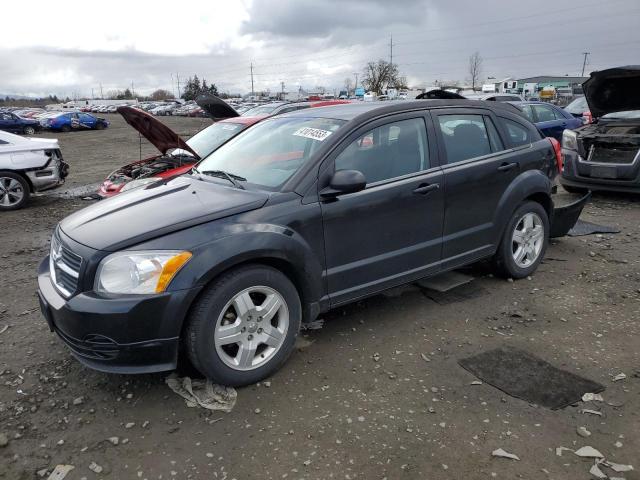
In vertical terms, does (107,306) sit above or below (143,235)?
below

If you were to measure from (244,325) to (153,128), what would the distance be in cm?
506

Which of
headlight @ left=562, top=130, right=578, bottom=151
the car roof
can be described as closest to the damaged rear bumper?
the car roof

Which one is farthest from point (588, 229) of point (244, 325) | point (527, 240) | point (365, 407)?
point (244, 325)

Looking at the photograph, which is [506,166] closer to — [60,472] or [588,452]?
[588,452]

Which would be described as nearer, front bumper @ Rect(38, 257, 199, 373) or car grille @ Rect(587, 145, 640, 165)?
front bumper @ Rect(38, 257, 199, 373)

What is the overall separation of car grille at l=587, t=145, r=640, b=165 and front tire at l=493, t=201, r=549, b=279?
3.89 meters

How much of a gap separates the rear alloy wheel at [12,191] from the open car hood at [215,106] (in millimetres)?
3549

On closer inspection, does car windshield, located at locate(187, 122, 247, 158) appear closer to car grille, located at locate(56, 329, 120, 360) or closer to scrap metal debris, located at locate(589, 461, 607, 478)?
car grille, located at locate(56, 329, 120, 360)

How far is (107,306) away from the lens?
2.74 m

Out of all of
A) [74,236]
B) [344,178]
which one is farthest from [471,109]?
[74,236]

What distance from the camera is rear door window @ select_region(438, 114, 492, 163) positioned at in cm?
418

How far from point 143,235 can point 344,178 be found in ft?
4.31

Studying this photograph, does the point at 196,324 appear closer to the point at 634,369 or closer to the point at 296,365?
the point at 296,365

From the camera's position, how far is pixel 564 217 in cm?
545
